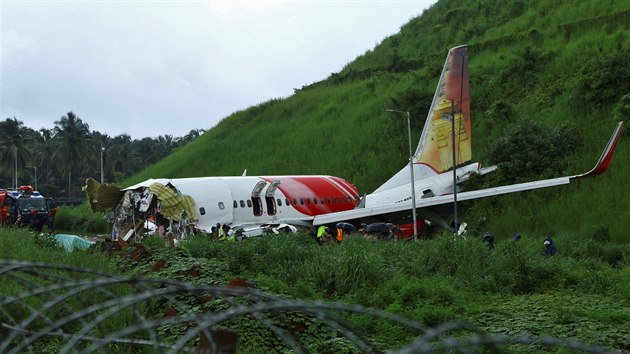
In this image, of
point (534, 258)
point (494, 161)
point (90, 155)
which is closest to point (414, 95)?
point (494, 161)

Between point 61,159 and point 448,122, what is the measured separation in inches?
2304

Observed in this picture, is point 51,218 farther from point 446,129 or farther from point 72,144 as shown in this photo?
point 72,144

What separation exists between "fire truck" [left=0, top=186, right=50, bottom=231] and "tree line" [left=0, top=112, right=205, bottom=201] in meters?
30.7

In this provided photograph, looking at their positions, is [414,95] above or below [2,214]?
above

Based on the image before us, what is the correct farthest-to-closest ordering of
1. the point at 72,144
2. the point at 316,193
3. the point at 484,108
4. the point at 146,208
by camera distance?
the point at 72,144 → the point at 484,108 → the point at 316,193 → the point at 146,208

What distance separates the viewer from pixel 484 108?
1444 inches

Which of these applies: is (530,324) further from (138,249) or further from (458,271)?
(138,249)

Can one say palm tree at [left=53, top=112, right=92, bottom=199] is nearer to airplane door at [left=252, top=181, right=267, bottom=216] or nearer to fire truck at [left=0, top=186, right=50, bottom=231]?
fire truck at [left=0, top=186, right=50, bottom=231]

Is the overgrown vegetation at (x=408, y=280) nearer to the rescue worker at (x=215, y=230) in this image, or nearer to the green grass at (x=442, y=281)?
the green grass at (x=442, y=281)

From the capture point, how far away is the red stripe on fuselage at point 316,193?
84.1ft

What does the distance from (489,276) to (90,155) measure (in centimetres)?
7053

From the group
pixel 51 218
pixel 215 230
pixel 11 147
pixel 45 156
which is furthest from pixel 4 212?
pixel 45 156

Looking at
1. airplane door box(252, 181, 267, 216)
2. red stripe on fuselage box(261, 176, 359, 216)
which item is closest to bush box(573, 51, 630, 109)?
red stripe on fuselage box(261, 176, 359, 216)

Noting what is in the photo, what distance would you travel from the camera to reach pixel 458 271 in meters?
13.3
